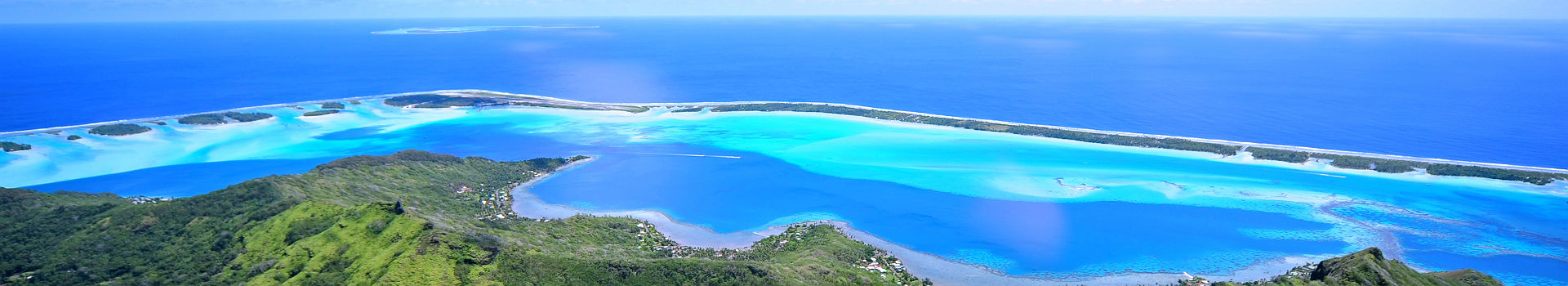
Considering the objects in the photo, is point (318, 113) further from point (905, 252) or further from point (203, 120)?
point (905, 252)

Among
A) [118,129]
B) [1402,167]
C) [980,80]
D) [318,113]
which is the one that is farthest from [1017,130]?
[118,129]

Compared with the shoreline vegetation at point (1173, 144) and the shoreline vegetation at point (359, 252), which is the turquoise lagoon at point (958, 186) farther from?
the shoreline vegetation at point (359, 252)

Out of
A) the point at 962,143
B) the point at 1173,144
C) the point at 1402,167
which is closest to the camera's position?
the point at 1402,167

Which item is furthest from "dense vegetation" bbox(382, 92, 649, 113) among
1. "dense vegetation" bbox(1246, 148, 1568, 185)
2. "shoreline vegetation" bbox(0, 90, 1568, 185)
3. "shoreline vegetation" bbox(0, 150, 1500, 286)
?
"dense vegetation" bbox(1246, 148, 1568, 185)

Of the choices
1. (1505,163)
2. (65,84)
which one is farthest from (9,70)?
(1505,163)

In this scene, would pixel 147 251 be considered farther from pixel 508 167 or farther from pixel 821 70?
pixel 821 70

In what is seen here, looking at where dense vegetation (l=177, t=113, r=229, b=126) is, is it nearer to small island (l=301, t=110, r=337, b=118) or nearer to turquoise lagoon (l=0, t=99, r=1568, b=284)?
turquoise lagoon (l=0, t=99, r=1568, b=284)

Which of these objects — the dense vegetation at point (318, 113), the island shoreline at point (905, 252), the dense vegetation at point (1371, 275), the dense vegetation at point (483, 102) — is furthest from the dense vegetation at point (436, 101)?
the dense vegetation at point (1371, 275)
